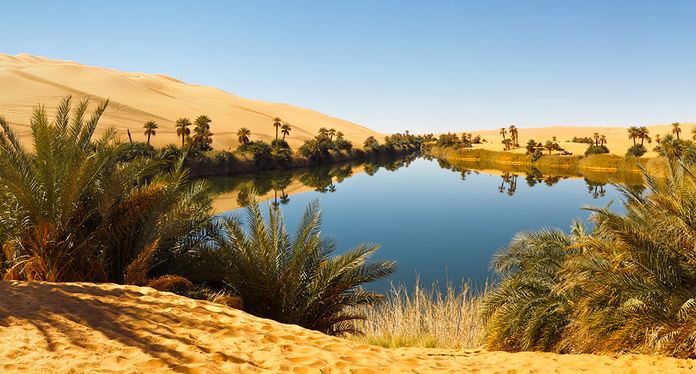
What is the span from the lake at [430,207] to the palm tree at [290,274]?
6.07m

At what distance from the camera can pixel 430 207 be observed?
112 feet

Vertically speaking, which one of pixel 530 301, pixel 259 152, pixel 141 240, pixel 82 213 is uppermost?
pixel 259 152

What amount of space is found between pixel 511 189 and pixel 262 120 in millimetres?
82949

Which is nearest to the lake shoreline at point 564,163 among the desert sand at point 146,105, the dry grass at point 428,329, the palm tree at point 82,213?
the desert sand at point 146,105

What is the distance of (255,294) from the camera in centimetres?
750

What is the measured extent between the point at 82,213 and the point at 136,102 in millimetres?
99509

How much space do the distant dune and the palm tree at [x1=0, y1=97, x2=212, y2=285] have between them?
5553 cm

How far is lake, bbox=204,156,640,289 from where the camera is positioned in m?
19.8

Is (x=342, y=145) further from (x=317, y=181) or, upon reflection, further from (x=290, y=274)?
(x=290, y=274)

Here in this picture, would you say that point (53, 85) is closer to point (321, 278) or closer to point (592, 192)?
point (592, 192)

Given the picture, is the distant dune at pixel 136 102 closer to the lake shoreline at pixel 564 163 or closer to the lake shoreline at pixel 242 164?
the lake shoreline at pixel 242 164

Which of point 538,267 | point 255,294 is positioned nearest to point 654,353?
point 538,267

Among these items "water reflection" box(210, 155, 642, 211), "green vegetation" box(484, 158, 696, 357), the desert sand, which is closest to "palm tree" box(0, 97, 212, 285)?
"green vegetation" box(484, 158, 696, 357)

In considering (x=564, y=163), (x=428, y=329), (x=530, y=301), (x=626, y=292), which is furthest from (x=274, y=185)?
(x=564, y=163)
